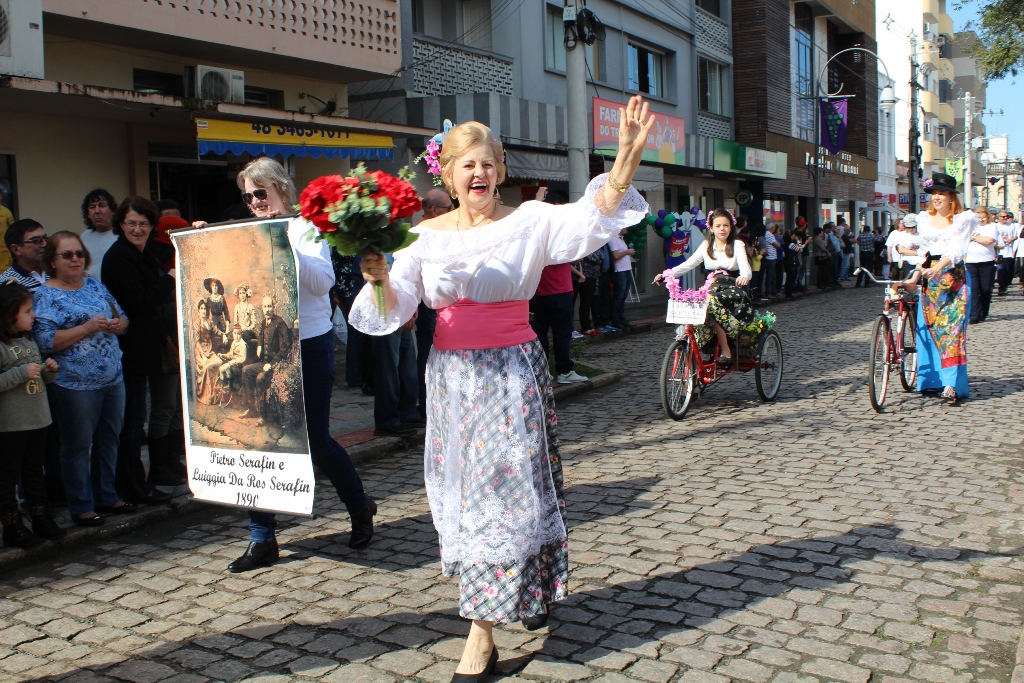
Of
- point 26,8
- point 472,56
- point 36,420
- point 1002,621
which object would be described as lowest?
point 1002,621

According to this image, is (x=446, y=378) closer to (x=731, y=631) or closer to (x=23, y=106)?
(x=731, y=631)

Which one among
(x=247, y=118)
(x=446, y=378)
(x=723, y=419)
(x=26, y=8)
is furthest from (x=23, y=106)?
(x=446, y=378)

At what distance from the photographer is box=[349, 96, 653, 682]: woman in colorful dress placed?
3.68 meters

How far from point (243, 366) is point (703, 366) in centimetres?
533

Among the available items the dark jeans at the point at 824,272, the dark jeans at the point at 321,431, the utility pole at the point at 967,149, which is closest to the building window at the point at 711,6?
the dark jeans at the point at 824,272

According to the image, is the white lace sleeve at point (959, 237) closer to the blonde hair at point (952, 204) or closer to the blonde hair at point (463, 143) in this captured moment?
the blonde hair at point (952, 204)

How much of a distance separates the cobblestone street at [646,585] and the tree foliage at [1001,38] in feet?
74.7

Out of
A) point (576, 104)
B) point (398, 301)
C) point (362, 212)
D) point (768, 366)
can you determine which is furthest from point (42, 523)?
point (576, 104)

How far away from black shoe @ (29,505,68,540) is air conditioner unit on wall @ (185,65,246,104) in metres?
8.56

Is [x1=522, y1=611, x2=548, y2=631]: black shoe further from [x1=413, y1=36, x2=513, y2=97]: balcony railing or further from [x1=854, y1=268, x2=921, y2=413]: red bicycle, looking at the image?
[x1=413, y1=36, x2=513, y2=97]: balcony railing

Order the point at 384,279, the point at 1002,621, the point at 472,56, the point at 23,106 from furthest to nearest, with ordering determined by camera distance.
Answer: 1. the point at 472,56
2. the point at 23,106
3. the point at 1002,621
4. the point at 384,279

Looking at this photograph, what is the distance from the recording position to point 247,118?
40.5ft

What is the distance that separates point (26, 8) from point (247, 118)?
9.26 feet

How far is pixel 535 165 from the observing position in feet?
58.7
